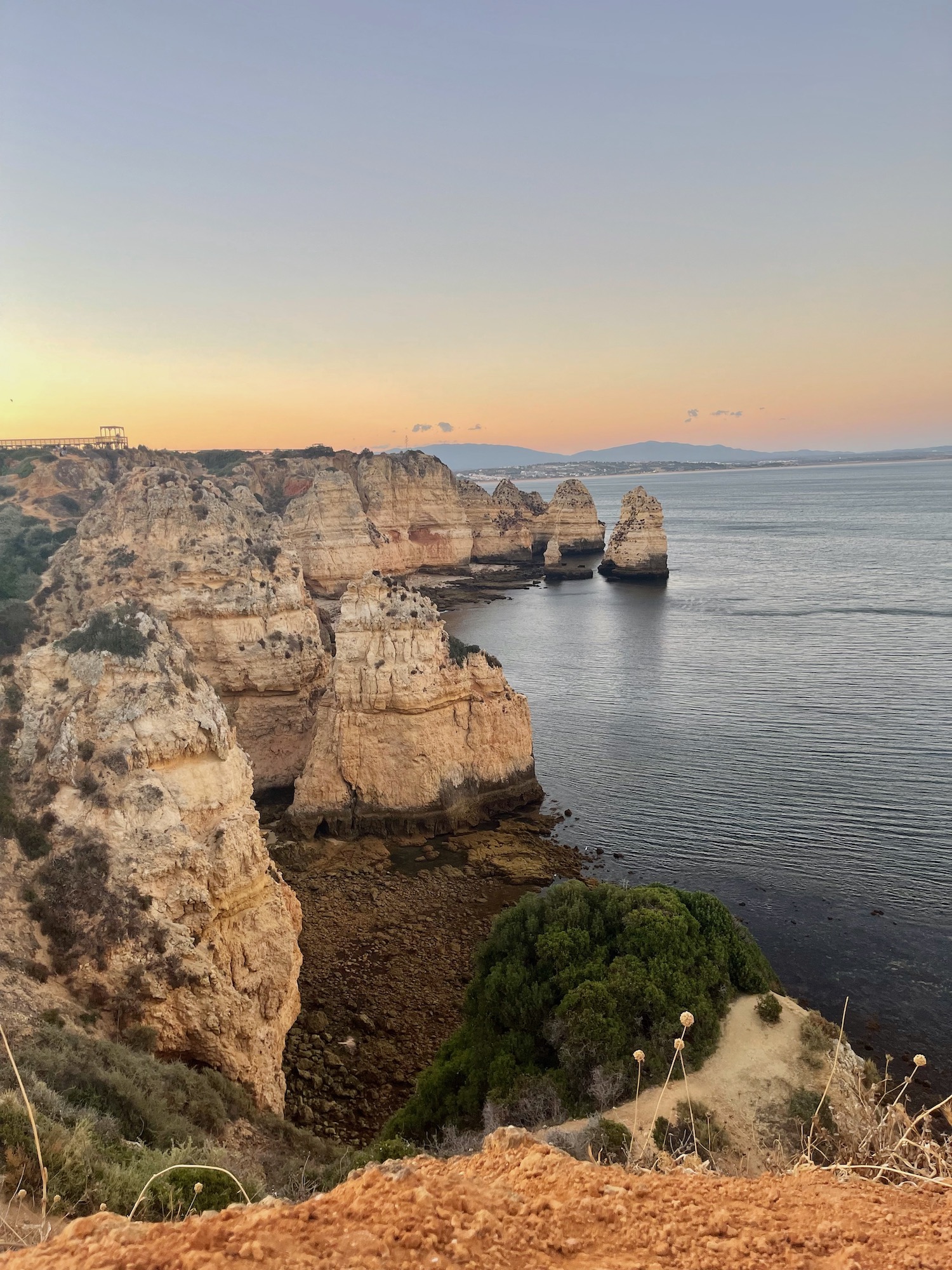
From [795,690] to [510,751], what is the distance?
69.9ft

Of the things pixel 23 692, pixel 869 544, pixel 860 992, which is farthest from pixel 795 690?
pixel 869 544

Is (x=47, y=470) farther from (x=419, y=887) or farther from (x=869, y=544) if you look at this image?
(x=869, y=544)

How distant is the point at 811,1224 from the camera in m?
5.20

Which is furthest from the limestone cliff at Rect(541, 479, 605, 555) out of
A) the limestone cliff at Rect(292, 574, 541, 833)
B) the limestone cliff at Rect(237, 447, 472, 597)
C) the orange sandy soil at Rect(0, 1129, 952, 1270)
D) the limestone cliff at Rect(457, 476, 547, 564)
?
the orange sandy soil at Rect(0, 1129, 952, 1270)

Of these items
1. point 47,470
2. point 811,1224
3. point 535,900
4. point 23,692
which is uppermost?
point 47,470

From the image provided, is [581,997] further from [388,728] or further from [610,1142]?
[388,728]

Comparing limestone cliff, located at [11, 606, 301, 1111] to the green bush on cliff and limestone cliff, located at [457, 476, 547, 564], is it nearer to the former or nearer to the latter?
the green bush on cliff

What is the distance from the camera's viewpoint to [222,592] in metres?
29.7

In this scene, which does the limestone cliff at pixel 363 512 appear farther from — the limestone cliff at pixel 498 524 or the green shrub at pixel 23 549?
the green shrub at pixel 23 549

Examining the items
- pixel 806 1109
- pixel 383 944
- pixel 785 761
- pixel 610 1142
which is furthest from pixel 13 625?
pixel 785 761

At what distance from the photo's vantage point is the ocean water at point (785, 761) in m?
22.0

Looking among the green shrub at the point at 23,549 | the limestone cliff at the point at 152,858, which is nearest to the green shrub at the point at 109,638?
the limestone cliff at the point at 152,858

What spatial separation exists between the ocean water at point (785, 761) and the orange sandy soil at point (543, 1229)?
15.6 meters

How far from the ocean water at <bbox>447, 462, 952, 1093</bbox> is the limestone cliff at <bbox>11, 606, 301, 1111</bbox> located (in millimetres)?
14675
